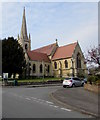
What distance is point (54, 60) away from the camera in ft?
278

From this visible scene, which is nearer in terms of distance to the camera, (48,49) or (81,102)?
(81,102)

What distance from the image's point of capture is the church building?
77812mm

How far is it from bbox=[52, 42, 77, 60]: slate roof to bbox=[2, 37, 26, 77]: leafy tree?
79.8ft

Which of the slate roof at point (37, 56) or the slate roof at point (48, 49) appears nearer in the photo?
the slate roof at point (37, 56)

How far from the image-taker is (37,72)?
7869cm

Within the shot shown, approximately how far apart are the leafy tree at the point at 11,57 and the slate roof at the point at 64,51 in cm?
2431

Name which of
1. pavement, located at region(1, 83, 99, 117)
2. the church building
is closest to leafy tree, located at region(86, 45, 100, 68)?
pavement, located at region(1, 83, 99, 117)

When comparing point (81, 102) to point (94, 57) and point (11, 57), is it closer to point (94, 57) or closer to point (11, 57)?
point (94, 57)

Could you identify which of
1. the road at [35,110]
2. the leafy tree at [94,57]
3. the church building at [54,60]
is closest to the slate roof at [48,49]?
the church building at [54,60]

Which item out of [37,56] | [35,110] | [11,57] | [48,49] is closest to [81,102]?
[35,110]

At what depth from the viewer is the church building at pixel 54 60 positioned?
77812mm

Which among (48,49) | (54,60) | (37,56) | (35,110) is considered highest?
(48,49)

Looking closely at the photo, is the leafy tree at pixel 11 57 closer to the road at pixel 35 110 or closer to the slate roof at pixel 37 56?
the slate roof at pixel 37 56

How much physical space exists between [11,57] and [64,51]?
3086cm
